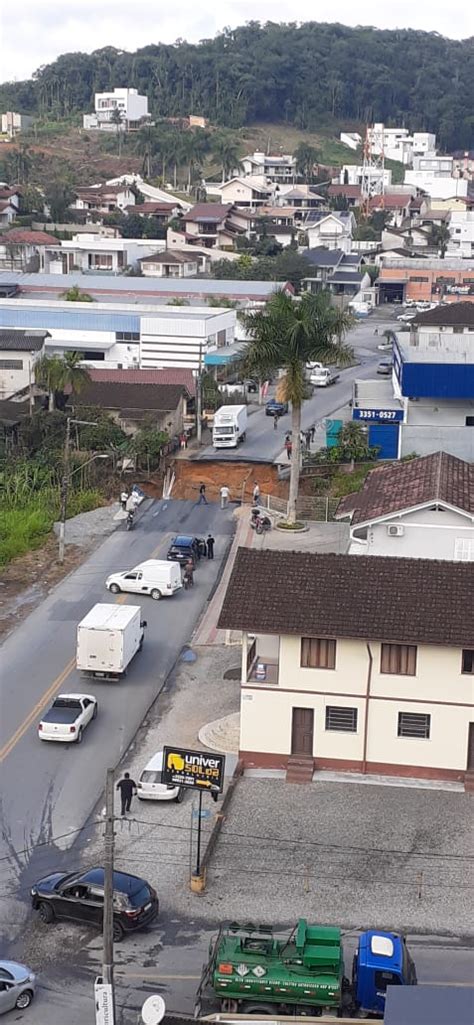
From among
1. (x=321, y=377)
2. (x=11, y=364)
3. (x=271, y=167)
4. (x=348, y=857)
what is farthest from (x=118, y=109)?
(x=348, y=857)

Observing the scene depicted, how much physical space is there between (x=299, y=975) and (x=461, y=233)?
→ 378ft

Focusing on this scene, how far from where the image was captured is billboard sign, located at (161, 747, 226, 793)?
21.5 meters

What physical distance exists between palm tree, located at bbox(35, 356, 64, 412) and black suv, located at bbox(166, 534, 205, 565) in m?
16.6

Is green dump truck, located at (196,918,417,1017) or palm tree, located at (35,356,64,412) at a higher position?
palm tree, located at (35,356,64,412)

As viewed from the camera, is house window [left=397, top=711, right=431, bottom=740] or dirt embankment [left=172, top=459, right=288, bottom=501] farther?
dirt embankment [left=172, top=459, right=288, bottom=501]

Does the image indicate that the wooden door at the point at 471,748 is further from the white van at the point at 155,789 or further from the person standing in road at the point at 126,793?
the person standing in road at the point at 126,793

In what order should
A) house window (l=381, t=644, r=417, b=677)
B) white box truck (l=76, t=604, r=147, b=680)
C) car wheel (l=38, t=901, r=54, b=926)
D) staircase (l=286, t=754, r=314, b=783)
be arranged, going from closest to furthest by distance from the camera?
car wheel (l=38, t=901, r=54, b=926) < house window (l=381, t=644, r=417, b=677) < staircase (l=286, t=754, r=314, b=783) < white box truck (l=76, t=604, r=147, b=680)

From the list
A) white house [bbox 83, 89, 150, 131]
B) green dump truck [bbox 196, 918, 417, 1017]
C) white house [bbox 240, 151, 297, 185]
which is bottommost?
green dump truck [bbox 196, 918, 417, 1017]

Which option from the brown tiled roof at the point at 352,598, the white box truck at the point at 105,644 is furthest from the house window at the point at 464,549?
the white box truck at the point at 105,644

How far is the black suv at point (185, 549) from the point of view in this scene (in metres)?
38.7

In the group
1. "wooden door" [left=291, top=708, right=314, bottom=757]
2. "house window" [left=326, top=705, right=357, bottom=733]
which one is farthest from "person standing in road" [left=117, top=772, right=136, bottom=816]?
"house window" [left=326, top=705, right=357, bottom=733]

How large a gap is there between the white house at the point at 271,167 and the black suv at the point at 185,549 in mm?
124979

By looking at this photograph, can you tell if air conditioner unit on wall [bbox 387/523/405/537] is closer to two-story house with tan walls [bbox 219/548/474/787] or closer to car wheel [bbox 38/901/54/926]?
two-story house with tan walls [bbox 219/548/474/787]

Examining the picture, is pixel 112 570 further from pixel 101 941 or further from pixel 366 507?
pixel 101 941
